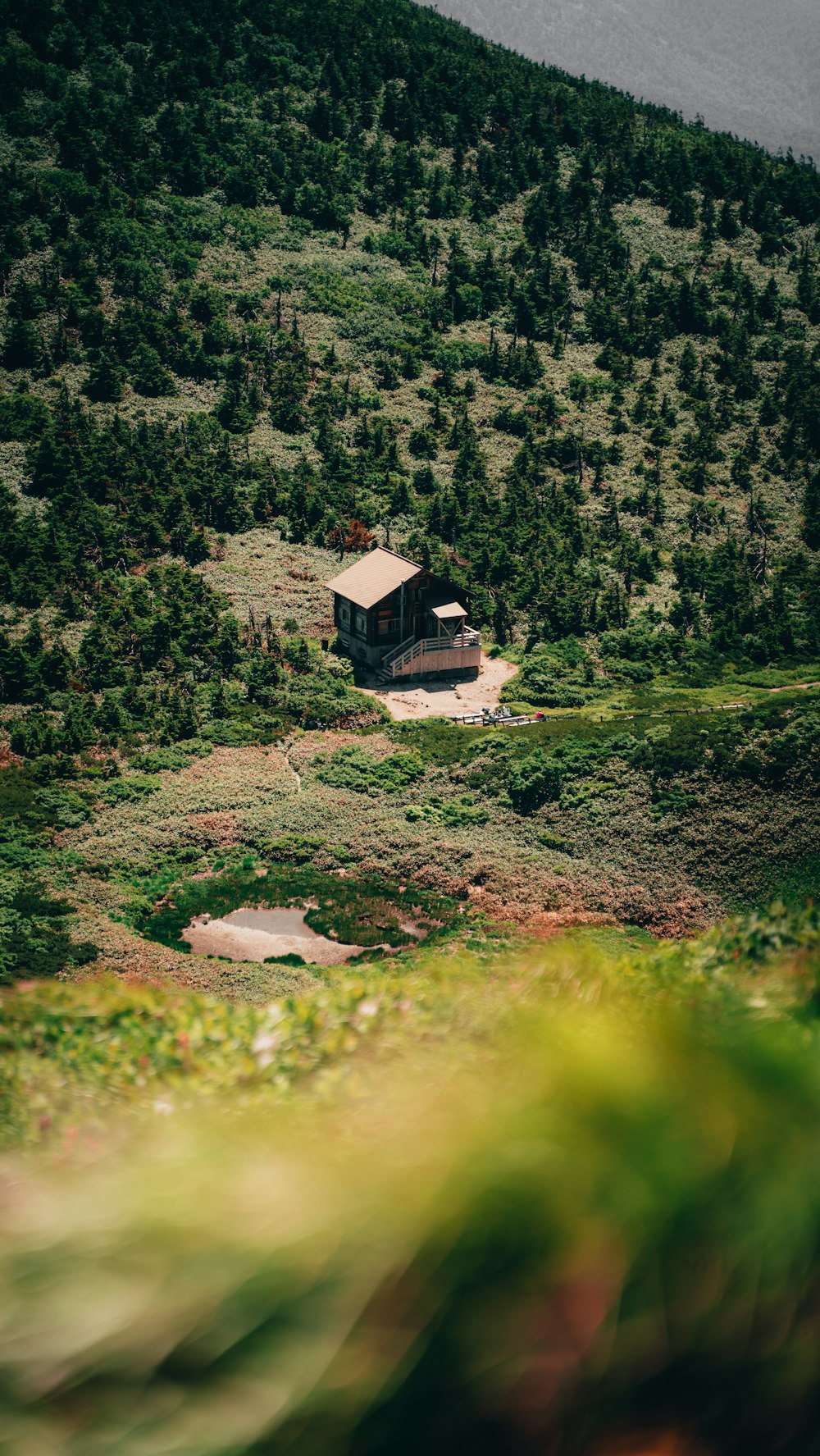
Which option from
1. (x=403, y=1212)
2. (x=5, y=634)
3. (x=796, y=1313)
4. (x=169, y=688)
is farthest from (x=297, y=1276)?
(x=5, y=634)

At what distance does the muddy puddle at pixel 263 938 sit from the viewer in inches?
818

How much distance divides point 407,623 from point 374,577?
193cm

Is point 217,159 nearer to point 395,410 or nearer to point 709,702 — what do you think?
point 395,410

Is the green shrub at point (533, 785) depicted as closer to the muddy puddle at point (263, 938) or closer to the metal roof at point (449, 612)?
the muddy puddle at point (263, 938)

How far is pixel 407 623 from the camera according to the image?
38500 mm

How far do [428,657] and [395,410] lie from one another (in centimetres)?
2387

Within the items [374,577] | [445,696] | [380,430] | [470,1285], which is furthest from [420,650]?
[470,1285]

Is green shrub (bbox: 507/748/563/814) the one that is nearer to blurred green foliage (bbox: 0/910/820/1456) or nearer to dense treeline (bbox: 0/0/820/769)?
dense treeline (bbox: 0/0/820/769)

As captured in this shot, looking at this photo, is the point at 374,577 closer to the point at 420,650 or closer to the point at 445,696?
the point at 420,650

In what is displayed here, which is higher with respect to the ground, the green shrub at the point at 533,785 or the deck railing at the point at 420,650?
the deck railing at the point at 420,650

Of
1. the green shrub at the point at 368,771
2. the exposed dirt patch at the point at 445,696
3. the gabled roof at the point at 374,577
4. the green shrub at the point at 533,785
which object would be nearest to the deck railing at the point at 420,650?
the exposed dirt patch at the point at 445,696

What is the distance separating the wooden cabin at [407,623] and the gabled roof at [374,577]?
0.09 ft

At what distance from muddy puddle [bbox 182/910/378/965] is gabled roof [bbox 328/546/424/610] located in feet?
55.3

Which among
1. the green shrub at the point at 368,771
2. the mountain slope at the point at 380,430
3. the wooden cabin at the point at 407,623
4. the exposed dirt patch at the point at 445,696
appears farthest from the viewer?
the wooden cabin at the point at 407,623
